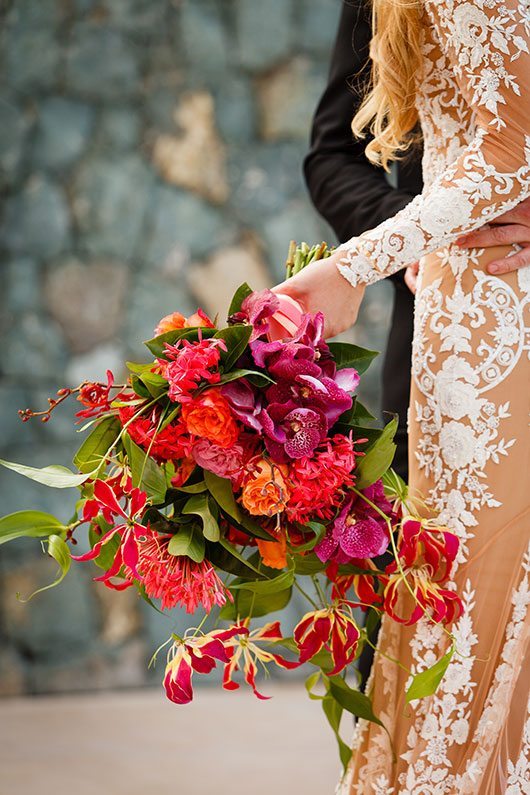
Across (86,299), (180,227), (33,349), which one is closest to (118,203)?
(180,227)

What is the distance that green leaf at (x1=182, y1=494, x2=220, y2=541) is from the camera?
109cm

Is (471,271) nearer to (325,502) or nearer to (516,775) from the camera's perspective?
(325,502)

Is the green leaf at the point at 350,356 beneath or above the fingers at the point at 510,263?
beneath

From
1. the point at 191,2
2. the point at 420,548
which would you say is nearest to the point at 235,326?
the point at 420,548

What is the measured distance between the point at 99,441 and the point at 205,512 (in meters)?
0.16

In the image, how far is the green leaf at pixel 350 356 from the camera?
4.03 feet

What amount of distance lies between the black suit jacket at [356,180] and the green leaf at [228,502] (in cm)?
73

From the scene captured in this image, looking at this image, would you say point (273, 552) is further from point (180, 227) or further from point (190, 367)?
point (180, 227)

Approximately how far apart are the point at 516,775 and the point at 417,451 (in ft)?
1.41

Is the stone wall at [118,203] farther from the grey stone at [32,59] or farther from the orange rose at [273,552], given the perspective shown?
the orange rose at [273,552]

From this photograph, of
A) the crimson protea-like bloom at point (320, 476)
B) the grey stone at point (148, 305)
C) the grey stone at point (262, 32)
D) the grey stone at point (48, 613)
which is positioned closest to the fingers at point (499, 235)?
the crimson protea-like bloom at point (320, 476)

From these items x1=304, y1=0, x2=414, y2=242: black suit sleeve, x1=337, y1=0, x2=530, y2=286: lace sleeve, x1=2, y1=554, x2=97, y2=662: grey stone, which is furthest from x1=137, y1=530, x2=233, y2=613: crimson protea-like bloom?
x1=2, y1=554, x2=97, y2=662: grey stone

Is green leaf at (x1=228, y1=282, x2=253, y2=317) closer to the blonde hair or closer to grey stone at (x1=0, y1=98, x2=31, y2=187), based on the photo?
the blonde hair

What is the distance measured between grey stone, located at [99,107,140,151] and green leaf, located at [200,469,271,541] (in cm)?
274
